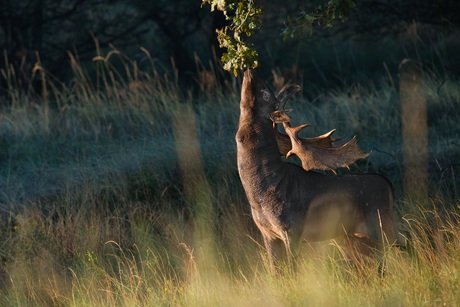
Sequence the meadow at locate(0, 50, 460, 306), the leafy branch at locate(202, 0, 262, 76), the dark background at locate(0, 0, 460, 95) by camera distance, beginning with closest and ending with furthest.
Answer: the leafy branch at locate(202, 0, 262, 76) → the meadow at locate(0, 50, 460, 306) → the dark background at locate(0, 0, 460, 95)

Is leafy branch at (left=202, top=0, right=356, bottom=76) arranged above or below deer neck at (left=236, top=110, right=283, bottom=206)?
above

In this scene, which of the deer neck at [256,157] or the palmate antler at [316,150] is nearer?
the deer neck at [256,157]

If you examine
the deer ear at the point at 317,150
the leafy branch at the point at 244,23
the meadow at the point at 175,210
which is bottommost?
the meadow at the point at 175,210

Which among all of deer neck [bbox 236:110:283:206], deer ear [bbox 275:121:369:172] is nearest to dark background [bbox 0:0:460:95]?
deer ear [bbox 275:121:369:172]

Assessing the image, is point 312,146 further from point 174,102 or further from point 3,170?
point 174,102

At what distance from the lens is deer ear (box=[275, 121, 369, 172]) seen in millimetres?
5340

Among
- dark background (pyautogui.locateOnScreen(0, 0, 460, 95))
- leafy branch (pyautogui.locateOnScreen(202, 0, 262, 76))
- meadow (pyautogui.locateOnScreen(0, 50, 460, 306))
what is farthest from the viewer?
dark background (pyautogui.locateOnScreen(0, 0, 460, 95))

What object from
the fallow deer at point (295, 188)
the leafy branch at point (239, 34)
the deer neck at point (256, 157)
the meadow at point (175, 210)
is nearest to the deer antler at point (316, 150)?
the fallow deer at point (295, 188)

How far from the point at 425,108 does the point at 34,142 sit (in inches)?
161

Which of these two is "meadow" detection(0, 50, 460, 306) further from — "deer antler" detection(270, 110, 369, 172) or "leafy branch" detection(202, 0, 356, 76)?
"leafy branch" detection(202, 0, 356, 76)

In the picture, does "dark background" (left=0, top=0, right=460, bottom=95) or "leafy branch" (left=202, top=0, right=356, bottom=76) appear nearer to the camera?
"leafy branch" (left=202, top=0, right=356, bottom=76)

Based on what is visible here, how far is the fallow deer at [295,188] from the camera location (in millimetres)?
5148

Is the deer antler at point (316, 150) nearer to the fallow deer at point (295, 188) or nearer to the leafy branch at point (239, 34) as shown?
the fallow deer at point (295, 188)

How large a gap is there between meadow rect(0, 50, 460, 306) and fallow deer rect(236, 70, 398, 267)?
0.69 ft
